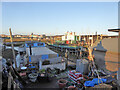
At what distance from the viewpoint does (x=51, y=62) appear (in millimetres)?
8562

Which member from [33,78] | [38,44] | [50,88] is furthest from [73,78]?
[38,44]

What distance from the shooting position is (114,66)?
91 centimetres

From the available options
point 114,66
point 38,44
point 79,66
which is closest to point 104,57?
point 114,66

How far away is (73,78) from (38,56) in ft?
18.6

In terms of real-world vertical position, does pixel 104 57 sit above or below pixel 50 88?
above

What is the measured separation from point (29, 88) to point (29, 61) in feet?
16.0

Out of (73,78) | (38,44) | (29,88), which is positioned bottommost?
(29,88)

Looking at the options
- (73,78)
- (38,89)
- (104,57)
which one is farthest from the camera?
(73,78)

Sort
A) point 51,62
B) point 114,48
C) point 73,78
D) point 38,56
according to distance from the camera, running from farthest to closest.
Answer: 1. point 38,56
2. point 51,62
3. point 73,78
4. point 114,48

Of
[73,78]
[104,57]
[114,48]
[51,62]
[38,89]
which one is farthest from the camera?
[51,62]

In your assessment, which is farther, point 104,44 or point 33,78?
point 33,78

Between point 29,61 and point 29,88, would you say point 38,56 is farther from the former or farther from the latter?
point 29,88

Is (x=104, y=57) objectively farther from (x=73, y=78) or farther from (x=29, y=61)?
(x=29, y=61)

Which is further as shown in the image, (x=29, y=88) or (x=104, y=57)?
(x=29, y=88)
